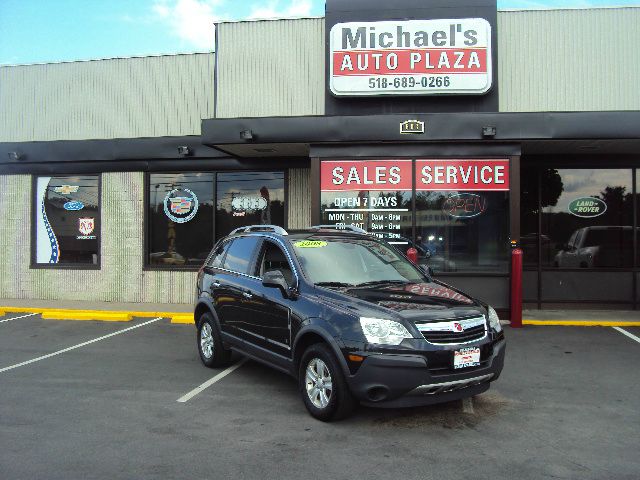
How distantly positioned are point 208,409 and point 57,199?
1009 cm

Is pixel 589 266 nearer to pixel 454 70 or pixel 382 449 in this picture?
pixel 454 70

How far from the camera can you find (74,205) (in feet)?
44.1

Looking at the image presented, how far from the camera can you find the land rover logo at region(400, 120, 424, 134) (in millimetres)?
10391

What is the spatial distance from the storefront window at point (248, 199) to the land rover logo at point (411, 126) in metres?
3.24

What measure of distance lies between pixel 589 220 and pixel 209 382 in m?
9.03

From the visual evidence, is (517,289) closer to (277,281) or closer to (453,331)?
(453,331)

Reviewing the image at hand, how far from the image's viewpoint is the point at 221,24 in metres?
11.2

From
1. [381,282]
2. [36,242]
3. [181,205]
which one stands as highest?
[181,205]

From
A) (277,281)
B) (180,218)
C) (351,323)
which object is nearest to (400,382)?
(351,323)

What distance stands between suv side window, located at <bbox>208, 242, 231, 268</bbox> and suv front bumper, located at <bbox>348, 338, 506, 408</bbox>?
3128 mm

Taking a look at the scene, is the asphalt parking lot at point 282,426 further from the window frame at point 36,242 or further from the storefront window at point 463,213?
the window frame at point 36,242

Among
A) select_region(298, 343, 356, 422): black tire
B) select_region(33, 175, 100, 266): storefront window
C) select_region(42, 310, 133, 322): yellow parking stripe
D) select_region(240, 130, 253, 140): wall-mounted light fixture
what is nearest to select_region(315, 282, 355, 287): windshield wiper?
select_region(298, 343, 356, 422): black tire

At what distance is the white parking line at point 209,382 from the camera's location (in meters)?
5.83

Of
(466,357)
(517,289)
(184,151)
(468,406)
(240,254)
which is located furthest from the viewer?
(184,151)
